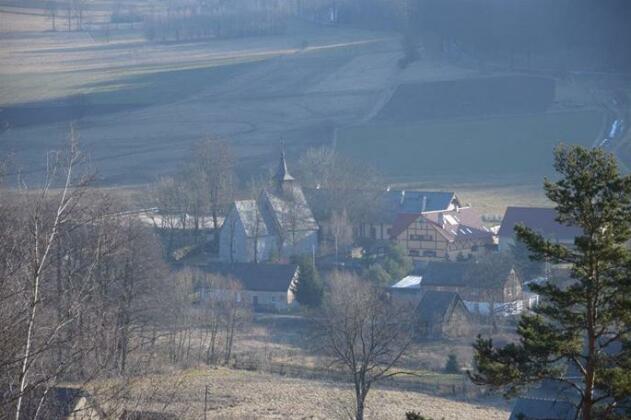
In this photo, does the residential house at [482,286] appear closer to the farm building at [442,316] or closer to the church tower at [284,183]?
the farm building at [442,316]

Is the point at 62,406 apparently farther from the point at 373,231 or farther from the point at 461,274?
the point at 373,231

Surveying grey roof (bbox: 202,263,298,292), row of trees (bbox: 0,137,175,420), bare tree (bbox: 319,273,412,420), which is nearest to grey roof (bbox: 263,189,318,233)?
grey roof (bbox: 202,263,298,292)

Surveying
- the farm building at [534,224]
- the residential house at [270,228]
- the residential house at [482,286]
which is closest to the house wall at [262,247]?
the residential house at [270,228]

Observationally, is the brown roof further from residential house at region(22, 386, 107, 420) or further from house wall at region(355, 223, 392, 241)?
residential house at region(22, 386, 107, 420)

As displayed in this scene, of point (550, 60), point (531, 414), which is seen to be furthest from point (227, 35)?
point (531, 414)

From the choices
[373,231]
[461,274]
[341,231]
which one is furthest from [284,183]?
[461,274]

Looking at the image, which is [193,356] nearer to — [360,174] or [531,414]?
[531,414]
